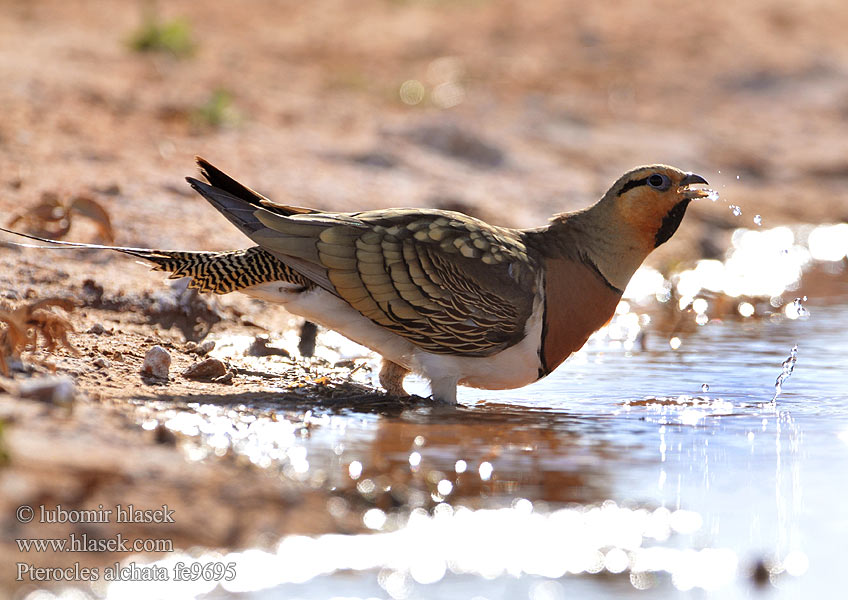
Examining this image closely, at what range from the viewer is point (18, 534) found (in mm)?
3324

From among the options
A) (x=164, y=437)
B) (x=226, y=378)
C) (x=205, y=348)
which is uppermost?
(x=205, y=348)

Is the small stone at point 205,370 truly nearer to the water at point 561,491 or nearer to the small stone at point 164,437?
the water at point 561,491

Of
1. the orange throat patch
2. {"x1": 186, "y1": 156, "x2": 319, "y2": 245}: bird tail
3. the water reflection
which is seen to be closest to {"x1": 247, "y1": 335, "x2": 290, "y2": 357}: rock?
the water reflection

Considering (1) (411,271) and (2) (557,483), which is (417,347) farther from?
(2) (557,483)

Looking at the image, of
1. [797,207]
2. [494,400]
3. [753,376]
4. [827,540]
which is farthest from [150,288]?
[797,207]

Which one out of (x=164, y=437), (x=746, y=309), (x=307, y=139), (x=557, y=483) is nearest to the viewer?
(x=164, y=437)

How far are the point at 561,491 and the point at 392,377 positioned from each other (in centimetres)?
175

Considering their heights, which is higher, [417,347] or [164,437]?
[417,347]

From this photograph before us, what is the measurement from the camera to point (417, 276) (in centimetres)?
552

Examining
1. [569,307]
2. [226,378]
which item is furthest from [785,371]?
[226,378]

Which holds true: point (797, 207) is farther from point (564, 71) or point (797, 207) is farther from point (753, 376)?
point (753, 376)

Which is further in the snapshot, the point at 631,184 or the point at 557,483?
the point at 631,184

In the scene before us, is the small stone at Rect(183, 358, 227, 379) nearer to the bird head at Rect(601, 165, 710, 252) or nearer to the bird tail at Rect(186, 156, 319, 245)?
the bird tail at Rect(186, 156, 319, 245)

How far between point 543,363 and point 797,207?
664cm
